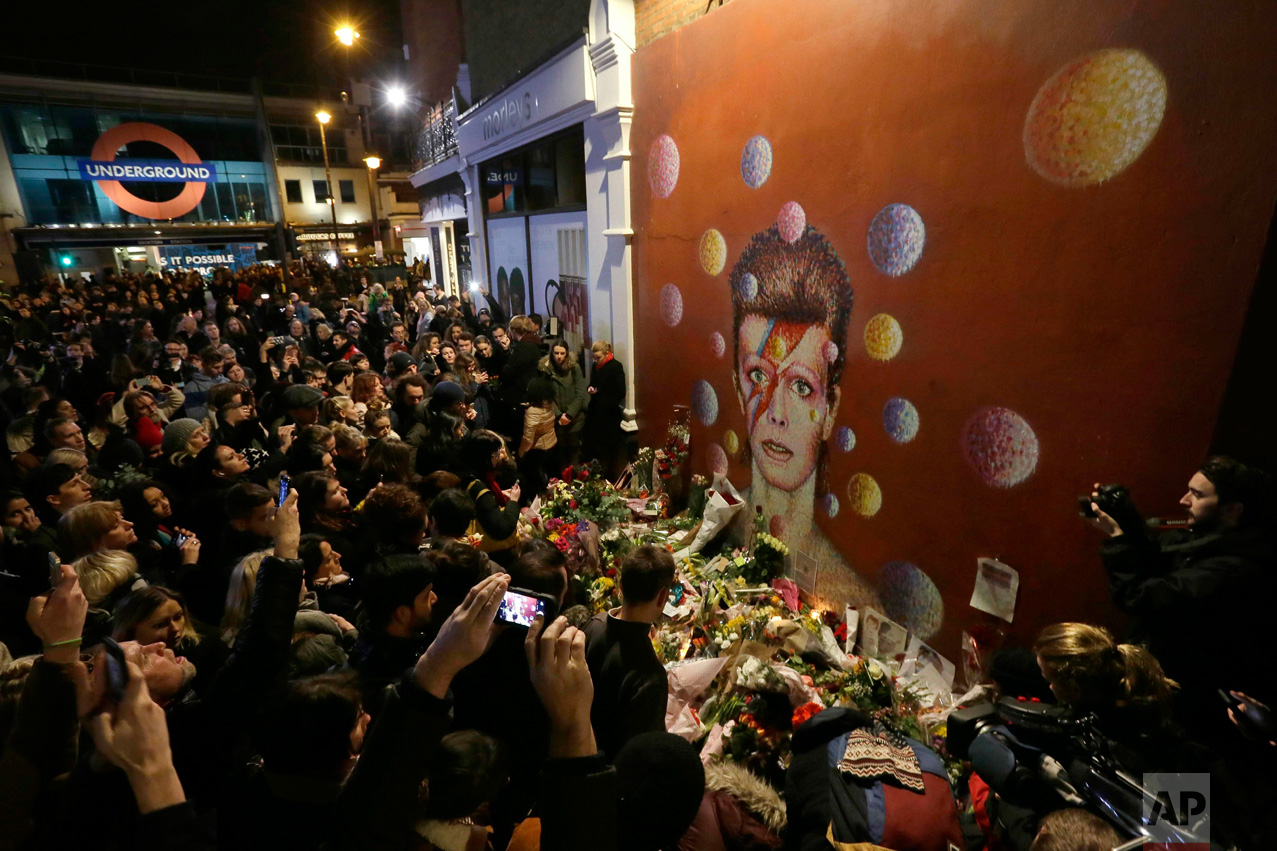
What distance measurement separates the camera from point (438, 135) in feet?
43.6

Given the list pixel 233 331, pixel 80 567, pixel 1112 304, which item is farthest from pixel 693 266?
pixel 233 331

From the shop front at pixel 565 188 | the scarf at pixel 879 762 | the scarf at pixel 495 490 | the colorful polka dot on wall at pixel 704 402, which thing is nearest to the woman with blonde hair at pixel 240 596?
the scarf at pixel 495 490

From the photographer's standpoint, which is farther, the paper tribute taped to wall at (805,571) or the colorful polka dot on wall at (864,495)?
the paper tribute taped to wall at (805,571)

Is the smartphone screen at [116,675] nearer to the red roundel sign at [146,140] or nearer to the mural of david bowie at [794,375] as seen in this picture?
the mural of david bowie at [794,375]

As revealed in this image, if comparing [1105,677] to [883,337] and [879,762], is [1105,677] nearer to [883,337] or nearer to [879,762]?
[879,762]

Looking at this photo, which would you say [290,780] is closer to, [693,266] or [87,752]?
[87,752]

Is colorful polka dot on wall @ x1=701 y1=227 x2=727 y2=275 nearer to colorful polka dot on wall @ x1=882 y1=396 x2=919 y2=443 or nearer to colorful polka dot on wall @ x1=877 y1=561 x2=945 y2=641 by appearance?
colorful polka dot on wall @ x1=882 y1=396 x2=919 y2=443

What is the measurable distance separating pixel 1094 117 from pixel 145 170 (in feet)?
108

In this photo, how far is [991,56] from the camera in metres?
2.78

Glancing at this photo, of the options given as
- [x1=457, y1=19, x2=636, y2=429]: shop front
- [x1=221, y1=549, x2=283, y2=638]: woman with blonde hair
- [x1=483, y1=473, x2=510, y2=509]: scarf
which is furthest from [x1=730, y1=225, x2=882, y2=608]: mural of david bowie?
[x1=221, y1=549, x2=283, y2=638]: woman with blonde hair

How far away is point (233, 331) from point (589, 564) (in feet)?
23.6

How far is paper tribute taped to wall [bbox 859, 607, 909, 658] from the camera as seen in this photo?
371cm

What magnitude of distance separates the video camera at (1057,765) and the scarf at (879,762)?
221 millimetres

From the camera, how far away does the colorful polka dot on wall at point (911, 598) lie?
3.50 m
